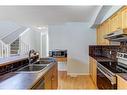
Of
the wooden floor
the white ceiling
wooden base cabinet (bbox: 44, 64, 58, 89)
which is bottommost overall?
the wooden floor

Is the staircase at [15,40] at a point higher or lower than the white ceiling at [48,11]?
lower

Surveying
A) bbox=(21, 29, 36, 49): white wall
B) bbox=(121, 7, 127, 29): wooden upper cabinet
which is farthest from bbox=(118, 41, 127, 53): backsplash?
bbox=(21, 29, 36, 49): white wall

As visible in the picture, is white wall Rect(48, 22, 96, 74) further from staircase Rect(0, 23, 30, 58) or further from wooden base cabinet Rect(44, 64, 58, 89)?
wooden base cabinet Rect(44, 64, 58, 89)

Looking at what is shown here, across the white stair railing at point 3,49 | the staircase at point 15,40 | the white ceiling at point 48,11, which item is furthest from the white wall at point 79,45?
the white stair railing at point 3,49

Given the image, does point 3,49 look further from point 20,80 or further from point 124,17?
point 20,80

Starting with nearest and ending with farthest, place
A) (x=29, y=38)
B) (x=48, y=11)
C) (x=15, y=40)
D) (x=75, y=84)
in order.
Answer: (x=48, y=11) → (x=75, y=84) → (x=15, y=40) → (x=29, y=38)

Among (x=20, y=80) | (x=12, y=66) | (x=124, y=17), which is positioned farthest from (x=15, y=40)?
(x=20, y=80)

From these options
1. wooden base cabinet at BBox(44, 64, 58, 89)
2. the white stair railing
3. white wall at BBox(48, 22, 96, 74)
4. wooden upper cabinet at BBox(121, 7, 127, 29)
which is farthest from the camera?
white wall at BBox(48, 22, 96, 74)

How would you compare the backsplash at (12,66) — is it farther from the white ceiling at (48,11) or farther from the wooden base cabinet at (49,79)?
the white ceiling at (48,11)

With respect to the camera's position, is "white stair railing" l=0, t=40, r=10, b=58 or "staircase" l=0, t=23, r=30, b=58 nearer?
"white stair railing" l=0, t=40, r=10, b=58

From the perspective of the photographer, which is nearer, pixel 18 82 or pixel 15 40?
pixel 18 82

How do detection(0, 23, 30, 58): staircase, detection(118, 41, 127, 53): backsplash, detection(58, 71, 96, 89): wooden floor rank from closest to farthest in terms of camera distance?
1. detection(118, 41, 127, 53): backsplash
2. detection(58, 71, 96, 89): wooden floor
3. detection(0, 23, 30, 58): staircase
